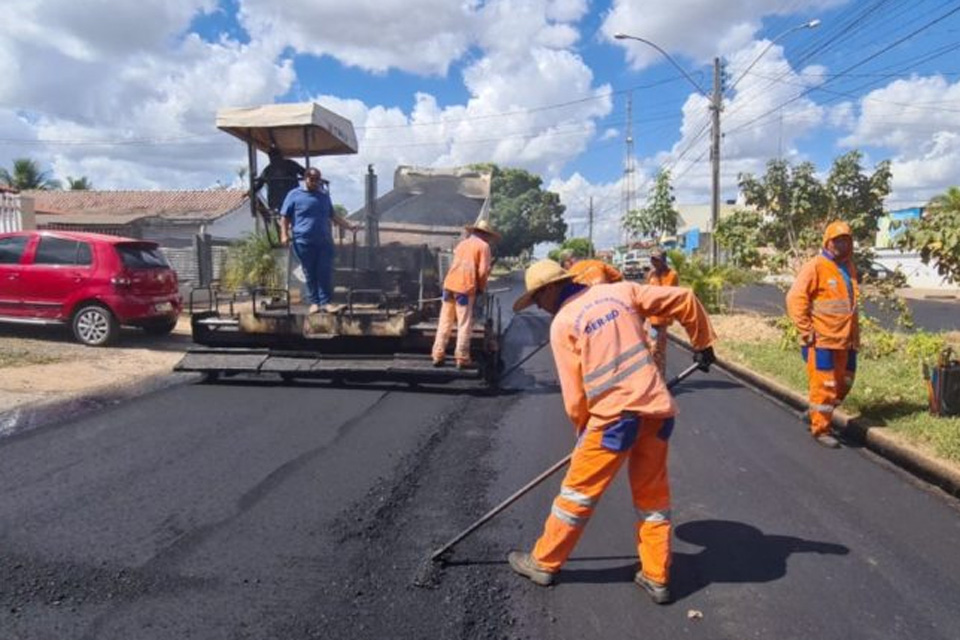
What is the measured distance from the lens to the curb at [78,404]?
20.0 feet

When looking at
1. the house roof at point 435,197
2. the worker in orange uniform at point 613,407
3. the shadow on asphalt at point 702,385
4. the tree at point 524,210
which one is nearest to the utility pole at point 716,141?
the house roof at point 435,197

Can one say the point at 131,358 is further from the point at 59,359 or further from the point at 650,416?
Answer: the point at 650,416

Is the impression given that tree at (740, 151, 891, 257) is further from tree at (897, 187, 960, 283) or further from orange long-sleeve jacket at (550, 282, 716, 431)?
orange long-sleeve jacket at (550, 282, 716, 431)

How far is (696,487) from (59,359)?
782cm

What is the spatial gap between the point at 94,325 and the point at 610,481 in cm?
899

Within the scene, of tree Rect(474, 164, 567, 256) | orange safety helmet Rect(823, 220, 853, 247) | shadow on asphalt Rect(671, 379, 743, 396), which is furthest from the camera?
tree Rect(474, 164, 567, 256)

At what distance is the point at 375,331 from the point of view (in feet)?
25.7

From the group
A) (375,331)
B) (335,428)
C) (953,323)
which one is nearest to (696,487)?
(335,428)

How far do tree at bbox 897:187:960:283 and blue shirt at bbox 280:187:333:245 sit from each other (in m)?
6.73

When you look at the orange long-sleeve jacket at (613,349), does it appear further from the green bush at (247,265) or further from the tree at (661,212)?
the tree at (661,212)

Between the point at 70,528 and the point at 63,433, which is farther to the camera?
the point at 63,433

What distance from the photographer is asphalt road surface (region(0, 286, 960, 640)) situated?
302 centimetres

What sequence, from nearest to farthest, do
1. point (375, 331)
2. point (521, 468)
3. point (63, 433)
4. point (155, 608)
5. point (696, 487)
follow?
1. point (155, 608)
2. point (696, 487)
3. point (521, 468)
4. point (63, 433)
5. point (375, 331)

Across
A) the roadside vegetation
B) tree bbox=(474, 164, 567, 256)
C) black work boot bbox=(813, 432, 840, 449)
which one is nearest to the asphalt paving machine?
black work boot bbox=(813, 432, 840, 449)
